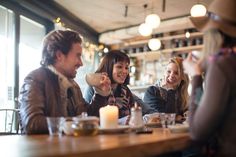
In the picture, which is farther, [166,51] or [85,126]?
[166,51]

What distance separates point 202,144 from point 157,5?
4329 mm

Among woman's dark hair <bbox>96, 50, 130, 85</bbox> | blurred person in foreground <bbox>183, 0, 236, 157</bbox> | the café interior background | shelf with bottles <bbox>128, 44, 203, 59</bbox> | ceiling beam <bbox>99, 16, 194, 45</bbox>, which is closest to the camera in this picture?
blurred person in foreground <bbox>183, 0, 236, 157</bbox>

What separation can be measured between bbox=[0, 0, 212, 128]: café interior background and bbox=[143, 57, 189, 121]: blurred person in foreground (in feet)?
3.48

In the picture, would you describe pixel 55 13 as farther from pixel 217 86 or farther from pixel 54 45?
pixel 217 86

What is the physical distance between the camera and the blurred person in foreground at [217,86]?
120 cm

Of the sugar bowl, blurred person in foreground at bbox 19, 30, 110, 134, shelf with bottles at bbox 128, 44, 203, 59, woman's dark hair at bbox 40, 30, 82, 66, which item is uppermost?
shelf with bottles at bbox 128, 44, 203, 59

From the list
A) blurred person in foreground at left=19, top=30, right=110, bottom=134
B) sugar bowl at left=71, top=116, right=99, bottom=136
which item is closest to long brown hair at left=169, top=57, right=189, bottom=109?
blurred person in foreground at left=19, top=30, right=110, bottom=134

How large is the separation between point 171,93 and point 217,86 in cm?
189

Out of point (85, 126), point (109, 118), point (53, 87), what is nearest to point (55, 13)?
A: point (53, 87)

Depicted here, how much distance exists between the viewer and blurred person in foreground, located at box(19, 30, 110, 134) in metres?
1.73

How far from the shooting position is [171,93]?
308 centimetres

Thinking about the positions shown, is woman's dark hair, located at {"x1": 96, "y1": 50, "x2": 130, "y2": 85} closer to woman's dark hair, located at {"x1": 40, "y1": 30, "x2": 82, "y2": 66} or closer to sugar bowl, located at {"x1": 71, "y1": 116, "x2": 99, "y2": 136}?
woman's dark hair, located at {"x1": 40, "y1": 30, "x2": 82, "y2": 66}

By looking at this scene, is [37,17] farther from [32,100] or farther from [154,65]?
[32,100]

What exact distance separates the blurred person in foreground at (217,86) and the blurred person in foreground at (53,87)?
790 millimetres
